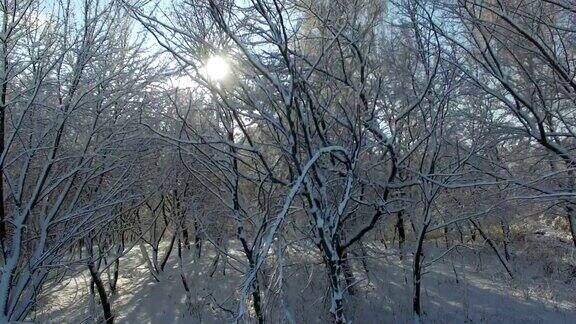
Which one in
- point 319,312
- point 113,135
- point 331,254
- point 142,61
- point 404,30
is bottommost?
point 319,312

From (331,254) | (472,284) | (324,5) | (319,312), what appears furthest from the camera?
(472,284)

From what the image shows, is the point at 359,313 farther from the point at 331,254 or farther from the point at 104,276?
the point at 104,276

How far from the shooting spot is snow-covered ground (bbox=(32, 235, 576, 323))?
11000 mm

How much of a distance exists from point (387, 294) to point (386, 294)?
39 mm

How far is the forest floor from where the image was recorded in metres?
11.0

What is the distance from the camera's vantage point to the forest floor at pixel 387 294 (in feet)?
36.1

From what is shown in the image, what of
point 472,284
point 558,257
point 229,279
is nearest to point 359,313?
point 472,284

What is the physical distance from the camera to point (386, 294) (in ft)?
41.6

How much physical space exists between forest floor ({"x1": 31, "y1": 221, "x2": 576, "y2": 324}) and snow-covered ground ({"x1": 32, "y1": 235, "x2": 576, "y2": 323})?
0.08 ft

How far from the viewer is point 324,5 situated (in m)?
6.92

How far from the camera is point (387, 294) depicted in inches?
500

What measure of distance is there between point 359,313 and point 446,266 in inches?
239

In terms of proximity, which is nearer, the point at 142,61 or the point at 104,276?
the point at 142,61

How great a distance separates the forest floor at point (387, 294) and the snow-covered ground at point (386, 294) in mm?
25
